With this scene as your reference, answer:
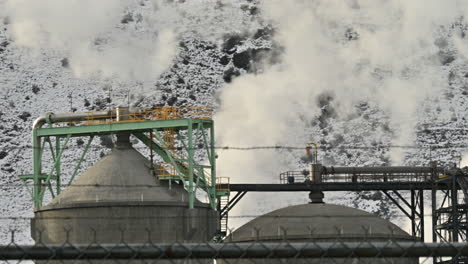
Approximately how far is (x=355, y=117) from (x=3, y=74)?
38.7 metres

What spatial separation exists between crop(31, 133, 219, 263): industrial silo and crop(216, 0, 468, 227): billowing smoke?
162 ft

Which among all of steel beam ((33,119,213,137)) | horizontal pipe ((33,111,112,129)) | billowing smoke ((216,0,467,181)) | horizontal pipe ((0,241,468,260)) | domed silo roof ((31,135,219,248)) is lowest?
domed silo roof ((31,135,219,248))

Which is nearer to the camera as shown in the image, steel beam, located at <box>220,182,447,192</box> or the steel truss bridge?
the steel truss bridge

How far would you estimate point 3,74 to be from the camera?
12112 centimetres

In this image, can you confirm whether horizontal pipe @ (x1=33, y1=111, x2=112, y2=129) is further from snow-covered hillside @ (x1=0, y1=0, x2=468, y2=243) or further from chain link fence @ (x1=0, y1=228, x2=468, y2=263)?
snow-covered hillside @ (x1=0, y1=0, x2=468, y2=243)

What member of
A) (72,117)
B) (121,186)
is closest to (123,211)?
(121,186)

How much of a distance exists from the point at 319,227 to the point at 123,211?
9.33m

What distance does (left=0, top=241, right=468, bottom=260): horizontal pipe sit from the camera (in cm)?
1633

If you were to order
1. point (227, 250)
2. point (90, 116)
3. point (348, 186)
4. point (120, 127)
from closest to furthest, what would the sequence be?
point (227, 250) < point (120, 127) < point (90, 116) < point (348, 186)

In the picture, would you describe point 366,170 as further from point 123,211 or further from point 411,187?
point 123,211

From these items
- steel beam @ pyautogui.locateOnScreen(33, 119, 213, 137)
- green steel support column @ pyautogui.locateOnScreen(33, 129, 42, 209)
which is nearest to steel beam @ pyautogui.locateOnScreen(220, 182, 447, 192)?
steel beam @ pyautogui.locateOnScreen(33, 119, 213, 137)

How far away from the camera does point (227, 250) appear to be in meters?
16.7

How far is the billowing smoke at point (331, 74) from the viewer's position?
11188 centimetres

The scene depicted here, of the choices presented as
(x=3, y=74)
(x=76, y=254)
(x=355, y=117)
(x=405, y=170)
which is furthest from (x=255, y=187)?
(x=3, y=74)
